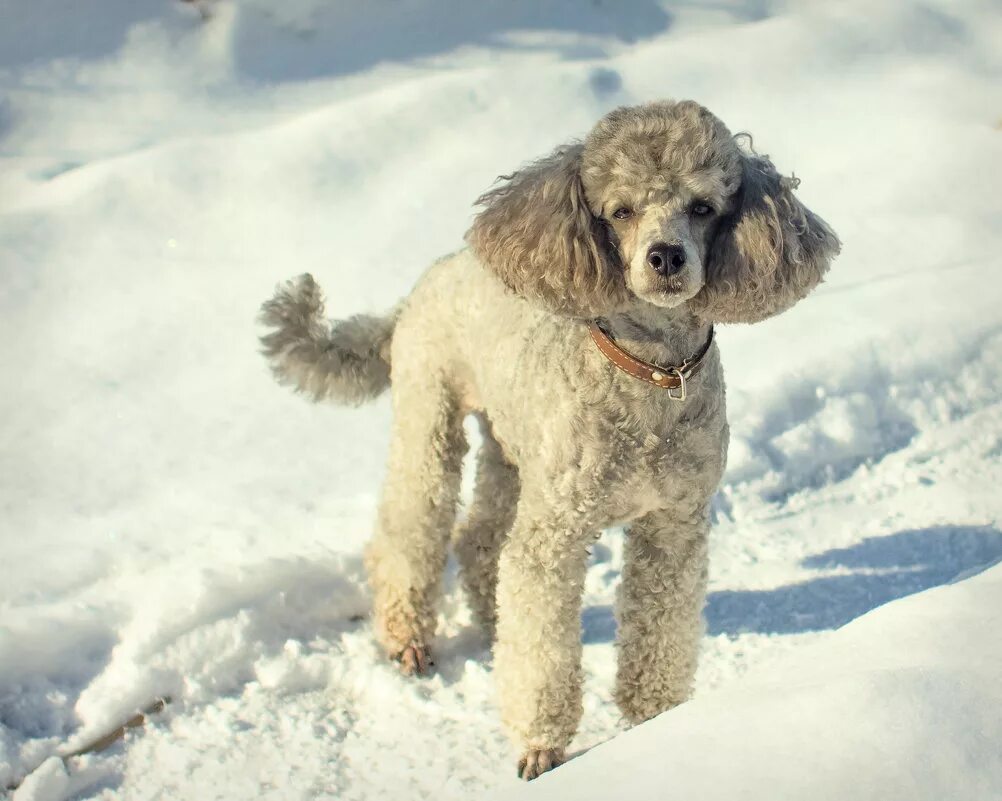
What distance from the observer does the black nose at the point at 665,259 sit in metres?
2.06

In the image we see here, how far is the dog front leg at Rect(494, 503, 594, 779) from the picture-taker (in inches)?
97.3

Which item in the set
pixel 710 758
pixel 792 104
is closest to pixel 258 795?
pixel 710 758

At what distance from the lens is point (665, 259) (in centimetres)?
206

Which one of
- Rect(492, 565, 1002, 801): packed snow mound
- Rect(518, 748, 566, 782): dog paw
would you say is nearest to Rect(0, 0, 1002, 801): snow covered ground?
Rect(492, 565, 1002, 801): packed snow mound

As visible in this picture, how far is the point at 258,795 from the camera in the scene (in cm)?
251

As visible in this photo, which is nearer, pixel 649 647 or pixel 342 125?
pixel 649 647

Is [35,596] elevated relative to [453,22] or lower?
lower

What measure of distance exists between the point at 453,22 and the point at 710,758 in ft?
22.9

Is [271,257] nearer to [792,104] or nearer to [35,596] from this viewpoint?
[35,596]

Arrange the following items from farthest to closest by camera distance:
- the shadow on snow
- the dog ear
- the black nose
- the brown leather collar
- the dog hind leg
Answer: the shadow on snow → the dog hind leg → the brown leather collar → the dog ear → the black nose

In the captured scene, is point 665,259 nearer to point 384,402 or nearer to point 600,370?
point 600,370

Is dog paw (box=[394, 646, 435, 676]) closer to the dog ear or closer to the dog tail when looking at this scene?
the dog tail

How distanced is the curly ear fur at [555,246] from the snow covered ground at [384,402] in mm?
895

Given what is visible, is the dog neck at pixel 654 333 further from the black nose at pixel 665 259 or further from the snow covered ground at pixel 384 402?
the snow covered ground at pixel 384 402
